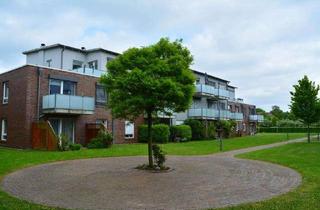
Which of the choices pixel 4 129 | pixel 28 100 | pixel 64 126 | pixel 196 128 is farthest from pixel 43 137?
pixel 196 128

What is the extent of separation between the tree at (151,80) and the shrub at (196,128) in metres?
24.4

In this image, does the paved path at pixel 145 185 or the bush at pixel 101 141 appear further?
the bush at pixel 101 141

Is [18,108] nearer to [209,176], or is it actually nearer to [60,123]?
[60,123]

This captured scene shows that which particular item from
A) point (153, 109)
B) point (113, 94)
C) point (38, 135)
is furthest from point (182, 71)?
point (38, 135)

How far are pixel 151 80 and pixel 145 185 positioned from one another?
410 centimetres

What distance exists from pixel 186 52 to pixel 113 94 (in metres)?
3.37

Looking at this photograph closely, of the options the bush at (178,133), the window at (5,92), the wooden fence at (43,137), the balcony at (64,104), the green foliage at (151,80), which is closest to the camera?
the green foliage at (151,80)

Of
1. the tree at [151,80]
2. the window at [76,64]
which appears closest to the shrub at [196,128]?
the window at [76,64]

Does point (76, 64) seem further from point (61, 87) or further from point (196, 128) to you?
point (196, 128)

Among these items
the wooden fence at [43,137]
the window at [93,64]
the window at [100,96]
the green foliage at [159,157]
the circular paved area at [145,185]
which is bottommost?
the circular paved area at [145,185]

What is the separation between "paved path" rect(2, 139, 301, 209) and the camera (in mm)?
8203

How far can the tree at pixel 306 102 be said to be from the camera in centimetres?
3231

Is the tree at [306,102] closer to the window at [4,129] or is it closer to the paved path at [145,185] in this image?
the paved path at [145,185]

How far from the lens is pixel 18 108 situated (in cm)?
2494
